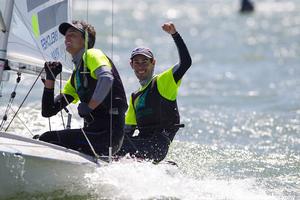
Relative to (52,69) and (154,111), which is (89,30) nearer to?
(52,69)

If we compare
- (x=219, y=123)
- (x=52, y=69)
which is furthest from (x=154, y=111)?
(x=219, y=123)

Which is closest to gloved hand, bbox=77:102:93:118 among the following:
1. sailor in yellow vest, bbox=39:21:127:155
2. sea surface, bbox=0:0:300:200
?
sailor in yellow vest, bbox=39:21:127:155

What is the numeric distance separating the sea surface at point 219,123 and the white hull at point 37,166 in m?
0.07

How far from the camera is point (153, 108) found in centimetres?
614

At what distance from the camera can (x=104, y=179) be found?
526 cm

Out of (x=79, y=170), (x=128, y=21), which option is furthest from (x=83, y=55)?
(x=128, y=21)

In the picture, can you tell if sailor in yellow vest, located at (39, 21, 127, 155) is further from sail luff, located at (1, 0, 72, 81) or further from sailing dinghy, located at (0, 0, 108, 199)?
sail luff, located at (1, 0, 72, 81)

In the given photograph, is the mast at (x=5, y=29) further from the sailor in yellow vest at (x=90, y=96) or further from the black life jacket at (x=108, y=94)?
the black life jacket at (x=108, y=94)

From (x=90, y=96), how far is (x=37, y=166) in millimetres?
678

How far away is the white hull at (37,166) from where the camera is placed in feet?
16.5

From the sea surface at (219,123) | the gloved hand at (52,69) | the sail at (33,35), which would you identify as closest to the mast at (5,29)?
the sail at (33,35)

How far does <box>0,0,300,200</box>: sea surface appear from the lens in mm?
5461

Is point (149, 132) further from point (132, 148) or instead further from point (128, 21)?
point (128, 21)

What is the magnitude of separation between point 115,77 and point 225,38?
59.3ft
